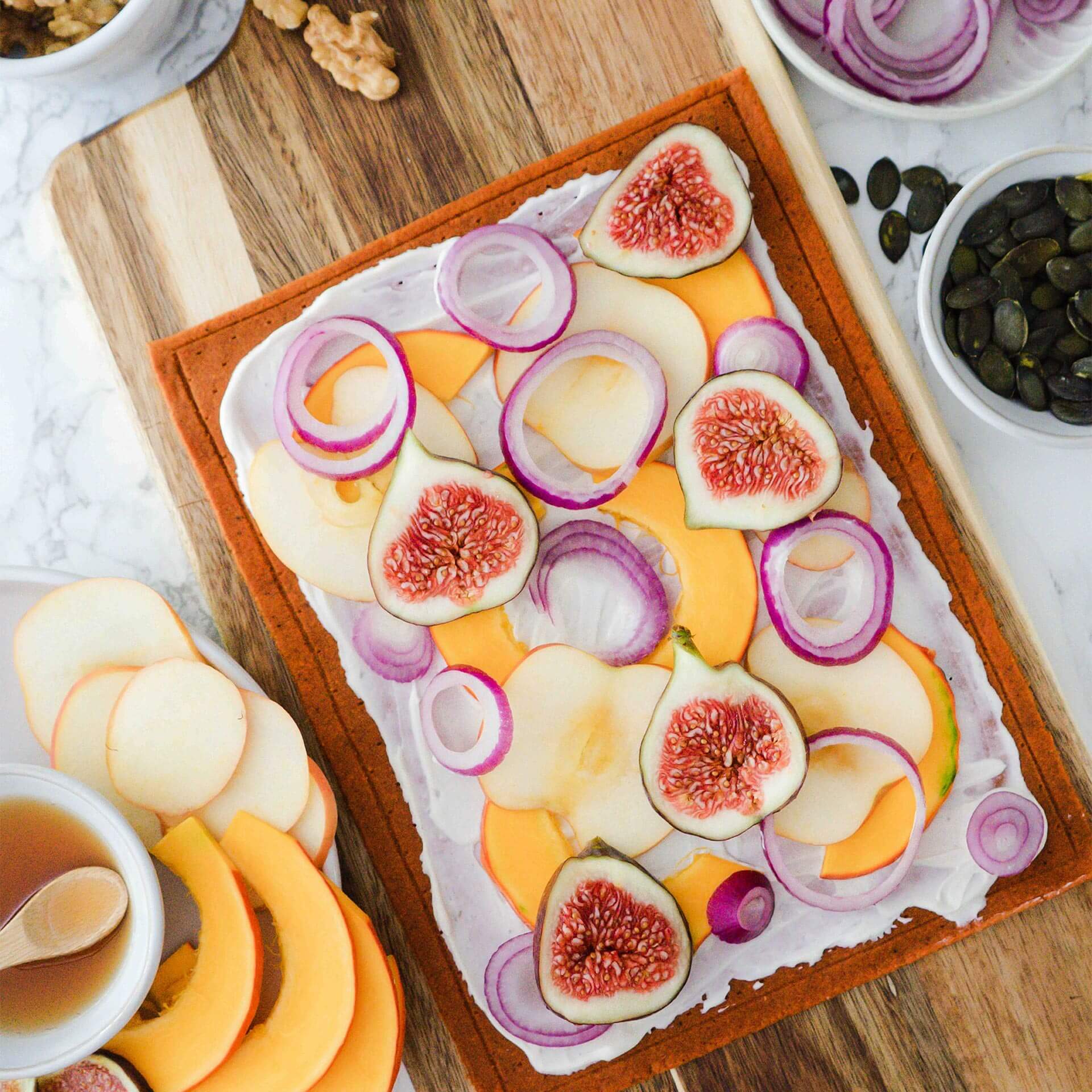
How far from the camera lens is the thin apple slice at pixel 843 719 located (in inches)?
58.0

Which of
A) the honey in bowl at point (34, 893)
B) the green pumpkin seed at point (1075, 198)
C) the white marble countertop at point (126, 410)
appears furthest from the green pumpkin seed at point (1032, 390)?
the honey in bowl at point (34, 893)

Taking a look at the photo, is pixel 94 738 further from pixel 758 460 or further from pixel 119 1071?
pixel 758 460

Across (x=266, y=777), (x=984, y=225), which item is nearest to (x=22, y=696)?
(x=266, y=777)

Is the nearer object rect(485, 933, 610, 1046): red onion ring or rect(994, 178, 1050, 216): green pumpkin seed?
rect(994, 178, 1050, 216): green pumpkin seed

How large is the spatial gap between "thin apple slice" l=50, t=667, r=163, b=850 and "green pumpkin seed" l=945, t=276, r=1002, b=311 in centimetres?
140

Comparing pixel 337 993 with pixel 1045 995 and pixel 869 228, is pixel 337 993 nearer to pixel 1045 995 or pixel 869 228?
pixel 1045 995

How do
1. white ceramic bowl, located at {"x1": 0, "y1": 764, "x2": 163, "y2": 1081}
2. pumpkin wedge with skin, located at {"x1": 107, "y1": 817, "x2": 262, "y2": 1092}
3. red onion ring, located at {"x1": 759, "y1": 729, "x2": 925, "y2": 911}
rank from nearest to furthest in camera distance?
white ceramic bowl, located at {"x1": 0, "y1": 764, "x2": 163, "y2": 1081}
pumpkin wedge with skin, located at {"x1": 107, "y1": 817, "x2": 262, "y2": 1092}
red onion ring, located at {"x1": 759, "y1": 729, "x2": 925, "y2": 911}

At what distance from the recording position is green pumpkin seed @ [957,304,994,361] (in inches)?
55.6

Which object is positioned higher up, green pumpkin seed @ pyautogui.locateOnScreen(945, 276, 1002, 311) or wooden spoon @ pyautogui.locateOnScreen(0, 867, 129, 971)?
green pumpkin seed @ pyautogui.locateOnScreen(945, 276, 1002, 311)

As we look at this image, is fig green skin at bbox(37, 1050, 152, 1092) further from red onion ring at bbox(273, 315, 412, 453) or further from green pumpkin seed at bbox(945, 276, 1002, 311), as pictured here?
green pumpkin seed at bbox(945, 276, 1002, 311)

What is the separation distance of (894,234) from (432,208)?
78 centimetres

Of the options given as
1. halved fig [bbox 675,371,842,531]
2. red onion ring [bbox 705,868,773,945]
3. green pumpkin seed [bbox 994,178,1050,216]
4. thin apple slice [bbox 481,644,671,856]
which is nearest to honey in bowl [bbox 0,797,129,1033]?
thin apple slice [bbox 481,644,671,856]

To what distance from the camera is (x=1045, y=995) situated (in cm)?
154

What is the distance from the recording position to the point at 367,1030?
55.7 inches
